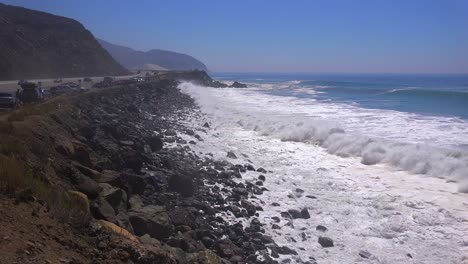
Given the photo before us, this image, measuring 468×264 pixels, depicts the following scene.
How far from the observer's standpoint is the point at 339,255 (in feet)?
30.0

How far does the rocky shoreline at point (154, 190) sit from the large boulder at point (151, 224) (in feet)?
0.06

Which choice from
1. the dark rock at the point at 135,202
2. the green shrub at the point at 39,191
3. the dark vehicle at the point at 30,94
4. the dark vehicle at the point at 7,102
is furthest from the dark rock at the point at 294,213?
the dark vehicle at the point at 30,94

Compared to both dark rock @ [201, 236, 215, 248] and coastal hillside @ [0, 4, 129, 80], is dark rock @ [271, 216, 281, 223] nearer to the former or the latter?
dark rock @ [201, 236, 215, 248]

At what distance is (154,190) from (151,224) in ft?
10.9

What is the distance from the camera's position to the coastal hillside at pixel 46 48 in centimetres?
5947

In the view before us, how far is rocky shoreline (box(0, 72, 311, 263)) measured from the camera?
758 cm

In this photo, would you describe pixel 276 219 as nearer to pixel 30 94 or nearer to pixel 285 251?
pixel 285 251

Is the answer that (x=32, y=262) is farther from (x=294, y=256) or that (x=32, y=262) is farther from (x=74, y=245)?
(x=294, y=256)

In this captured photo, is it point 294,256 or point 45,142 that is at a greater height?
point 45,142

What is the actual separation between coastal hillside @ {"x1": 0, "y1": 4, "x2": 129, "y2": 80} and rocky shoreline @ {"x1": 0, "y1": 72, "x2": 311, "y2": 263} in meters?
44.7

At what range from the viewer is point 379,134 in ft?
75.8

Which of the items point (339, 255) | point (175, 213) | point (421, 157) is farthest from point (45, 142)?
point (421, 157)

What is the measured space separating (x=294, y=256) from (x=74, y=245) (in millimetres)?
5121

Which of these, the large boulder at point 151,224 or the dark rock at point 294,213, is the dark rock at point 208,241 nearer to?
the large boulder at point 151,224
